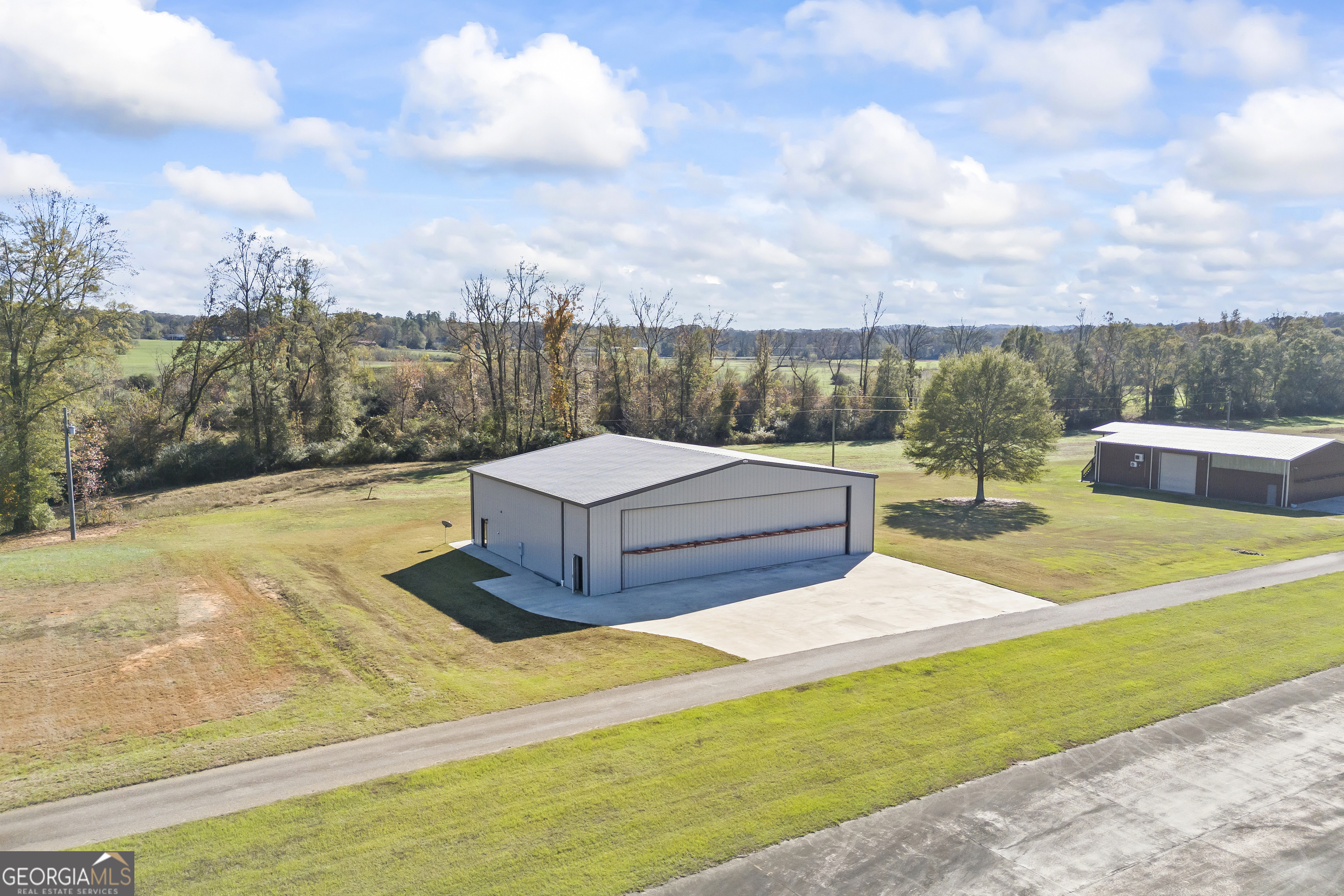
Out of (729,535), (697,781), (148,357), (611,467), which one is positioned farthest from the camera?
(148,357)

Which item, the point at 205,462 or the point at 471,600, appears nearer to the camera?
the point at 471,600

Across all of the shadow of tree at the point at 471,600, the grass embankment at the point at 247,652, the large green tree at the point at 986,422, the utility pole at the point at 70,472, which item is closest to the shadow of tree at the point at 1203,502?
the large green tree at the point at 986,422

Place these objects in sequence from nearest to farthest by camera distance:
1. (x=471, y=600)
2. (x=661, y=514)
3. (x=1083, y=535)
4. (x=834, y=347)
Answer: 1. (x=471, y=600)
2. (x=661, y=514)
3. (x=1083, y=535)
4. (x=834, y=347)

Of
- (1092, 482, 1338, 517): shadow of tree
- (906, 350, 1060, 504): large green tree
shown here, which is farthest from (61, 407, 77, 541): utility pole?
(1092, 482, 1338, 517): shadow of tree

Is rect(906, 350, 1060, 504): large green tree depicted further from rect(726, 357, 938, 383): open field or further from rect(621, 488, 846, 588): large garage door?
rect(726, 357, 938, 383): open field

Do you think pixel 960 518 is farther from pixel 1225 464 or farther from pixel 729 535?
pixel 1225 464

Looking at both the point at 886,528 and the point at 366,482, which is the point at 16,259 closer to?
the point at 366,482

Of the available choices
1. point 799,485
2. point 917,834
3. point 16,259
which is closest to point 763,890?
point 917,834

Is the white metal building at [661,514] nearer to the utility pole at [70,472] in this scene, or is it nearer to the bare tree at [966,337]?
the utility pole at [70,472]

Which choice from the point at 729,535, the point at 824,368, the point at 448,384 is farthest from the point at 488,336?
the point at 824,368
